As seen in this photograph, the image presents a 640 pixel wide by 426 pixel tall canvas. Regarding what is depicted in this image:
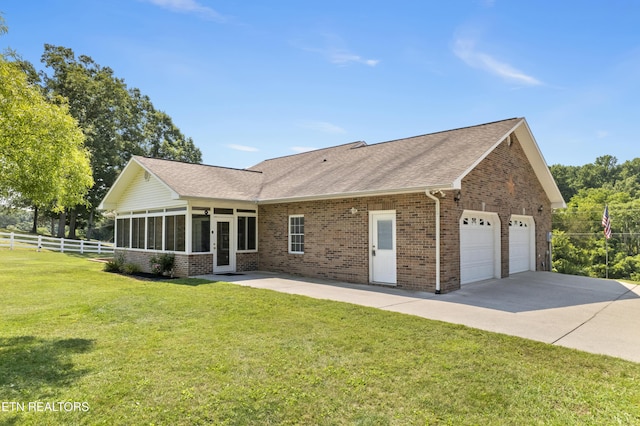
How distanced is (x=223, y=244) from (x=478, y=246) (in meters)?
9.19

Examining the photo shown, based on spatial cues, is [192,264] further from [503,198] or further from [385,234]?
[503,198]

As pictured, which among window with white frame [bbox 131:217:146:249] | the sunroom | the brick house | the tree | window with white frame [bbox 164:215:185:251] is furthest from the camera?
window with white frame [bbox 131:217:146:249]

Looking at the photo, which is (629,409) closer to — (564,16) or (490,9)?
(490,9)

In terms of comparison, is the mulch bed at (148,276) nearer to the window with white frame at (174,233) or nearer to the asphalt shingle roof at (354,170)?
the window with white frame at (174,233)

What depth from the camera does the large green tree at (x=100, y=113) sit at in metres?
31.6

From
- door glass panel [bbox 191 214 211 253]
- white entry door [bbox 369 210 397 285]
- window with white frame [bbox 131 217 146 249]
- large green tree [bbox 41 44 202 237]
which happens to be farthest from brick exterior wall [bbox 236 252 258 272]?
large green tree [bbox 41 44 202 237]

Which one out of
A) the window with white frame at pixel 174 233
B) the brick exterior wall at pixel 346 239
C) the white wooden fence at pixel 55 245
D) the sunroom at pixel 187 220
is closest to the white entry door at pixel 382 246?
the brick exterior wall at pixel 346 239

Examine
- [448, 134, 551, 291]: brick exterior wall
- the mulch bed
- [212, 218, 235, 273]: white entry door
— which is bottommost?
the mulch bed

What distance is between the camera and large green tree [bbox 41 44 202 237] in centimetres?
3156

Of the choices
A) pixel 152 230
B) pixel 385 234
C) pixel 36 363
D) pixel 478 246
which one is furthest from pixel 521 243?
pixel 36 363

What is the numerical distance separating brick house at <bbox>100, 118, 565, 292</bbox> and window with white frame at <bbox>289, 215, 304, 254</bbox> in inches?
2.2

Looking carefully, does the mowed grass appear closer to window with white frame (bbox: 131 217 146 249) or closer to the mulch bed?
the mulch bed

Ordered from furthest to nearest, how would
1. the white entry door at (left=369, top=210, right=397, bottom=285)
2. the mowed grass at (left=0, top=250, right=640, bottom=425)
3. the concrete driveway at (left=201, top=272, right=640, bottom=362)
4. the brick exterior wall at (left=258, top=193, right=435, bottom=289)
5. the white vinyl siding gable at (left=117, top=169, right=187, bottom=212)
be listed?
1. the white vinyl siding gable at (left=117, top=169, right=187, bottom=212)
2. the white entry door at (left=369, top=210, right=397, bottom=285)
3. the brick exterior wall at (left=258, top=193, right=435, bottom=289)
4. the concrete driveway at (left=201, top=272, right=640, bottom=362)
5. the mowed grass at (left=0, top=250, right=640, bottom=425)

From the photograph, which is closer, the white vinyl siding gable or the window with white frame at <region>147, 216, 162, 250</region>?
the white vinyl siding gable
